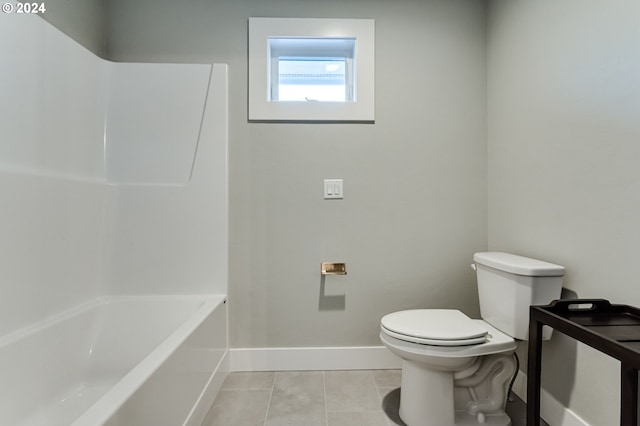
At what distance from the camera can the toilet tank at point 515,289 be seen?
1225 mm

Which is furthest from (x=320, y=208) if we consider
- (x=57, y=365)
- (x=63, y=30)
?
(x=63, y=30)

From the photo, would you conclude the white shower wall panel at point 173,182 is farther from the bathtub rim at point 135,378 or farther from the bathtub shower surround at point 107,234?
the bathtub rim at point 135,378

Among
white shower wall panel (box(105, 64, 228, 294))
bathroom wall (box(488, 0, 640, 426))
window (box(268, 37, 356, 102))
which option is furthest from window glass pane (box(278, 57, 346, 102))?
bathroom wall (box(488, 0, 640, 426))

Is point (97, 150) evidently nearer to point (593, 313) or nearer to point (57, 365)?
point (57, 365)

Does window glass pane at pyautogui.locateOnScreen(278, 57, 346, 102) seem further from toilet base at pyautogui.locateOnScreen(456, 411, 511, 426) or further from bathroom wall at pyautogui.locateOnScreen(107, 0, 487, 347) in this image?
toilet base at pyautogui.locateOnScreen(456, 411, 511, 426)

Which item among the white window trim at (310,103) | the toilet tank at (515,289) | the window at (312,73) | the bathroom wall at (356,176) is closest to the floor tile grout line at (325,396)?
the bathroom wall at (356,176)

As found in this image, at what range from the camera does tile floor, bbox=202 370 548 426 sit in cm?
138

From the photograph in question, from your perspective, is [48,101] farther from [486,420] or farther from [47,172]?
[486,420]

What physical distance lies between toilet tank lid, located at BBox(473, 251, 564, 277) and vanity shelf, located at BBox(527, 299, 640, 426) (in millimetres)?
216

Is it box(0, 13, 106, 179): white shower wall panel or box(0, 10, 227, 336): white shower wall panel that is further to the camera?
box(0, 10, 227, 336): white shower wall panel

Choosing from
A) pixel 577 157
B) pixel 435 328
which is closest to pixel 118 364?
pixel 435 328

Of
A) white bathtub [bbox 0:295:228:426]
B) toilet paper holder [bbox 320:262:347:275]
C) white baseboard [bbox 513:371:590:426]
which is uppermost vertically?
toilet paper holder [bbox 320:262:347:275]

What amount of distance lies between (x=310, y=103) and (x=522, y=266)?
1.40 metres

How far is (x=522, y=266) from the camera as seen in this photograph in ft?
4.09
